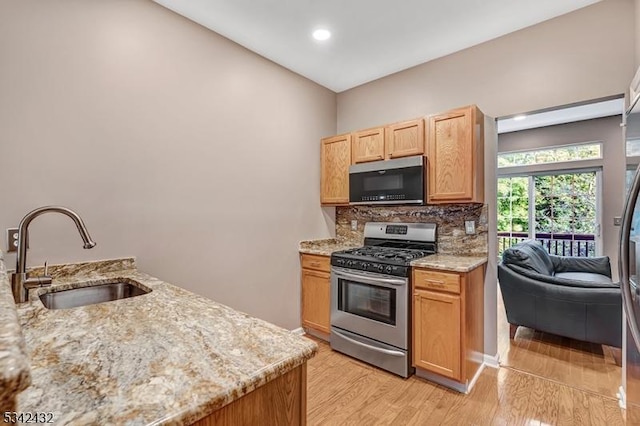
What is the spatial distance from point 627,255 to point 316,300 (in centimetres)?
Answer: 239

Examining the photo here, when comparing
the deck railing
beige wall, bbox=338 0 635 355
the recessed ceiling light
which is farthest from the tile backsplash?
the deck railing

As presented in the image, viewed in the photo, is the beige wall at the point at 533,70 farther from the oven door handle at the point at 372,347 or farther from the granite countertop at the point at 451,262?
the oven door handle at the point at 372,347

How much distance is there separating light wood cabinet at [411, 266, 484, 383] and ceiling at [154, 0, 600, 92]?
1939mm

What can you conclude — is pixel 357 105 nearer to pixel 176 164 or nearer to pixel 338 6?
pixel 338 6

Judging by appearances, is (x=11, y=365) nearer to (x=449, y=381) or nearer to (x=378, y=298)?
(x=378, y=298)

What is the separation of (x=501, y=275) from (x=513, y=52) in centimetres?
215

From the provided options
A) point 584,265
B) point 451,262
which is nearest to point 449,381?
point 451,262

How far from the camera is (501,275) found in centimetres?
333

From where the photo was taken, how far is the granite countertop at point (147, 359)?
25.8 inches

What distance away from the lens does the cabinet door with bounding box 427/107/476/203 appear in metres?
2.52

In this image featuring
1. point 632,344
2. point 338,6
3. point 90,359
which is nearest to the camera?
point 90,359

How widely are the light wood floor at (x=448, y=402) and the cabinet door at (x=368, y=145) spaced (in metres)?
1.96

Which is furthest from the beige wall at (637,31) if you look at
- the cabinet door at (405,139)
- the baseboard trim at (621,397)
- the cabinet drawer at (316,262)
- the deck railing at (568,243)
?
the deck railing at (568,243)

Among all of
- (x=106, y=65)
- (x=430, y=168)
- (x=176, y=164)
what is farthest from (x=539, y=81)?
(x=106, y=65)
